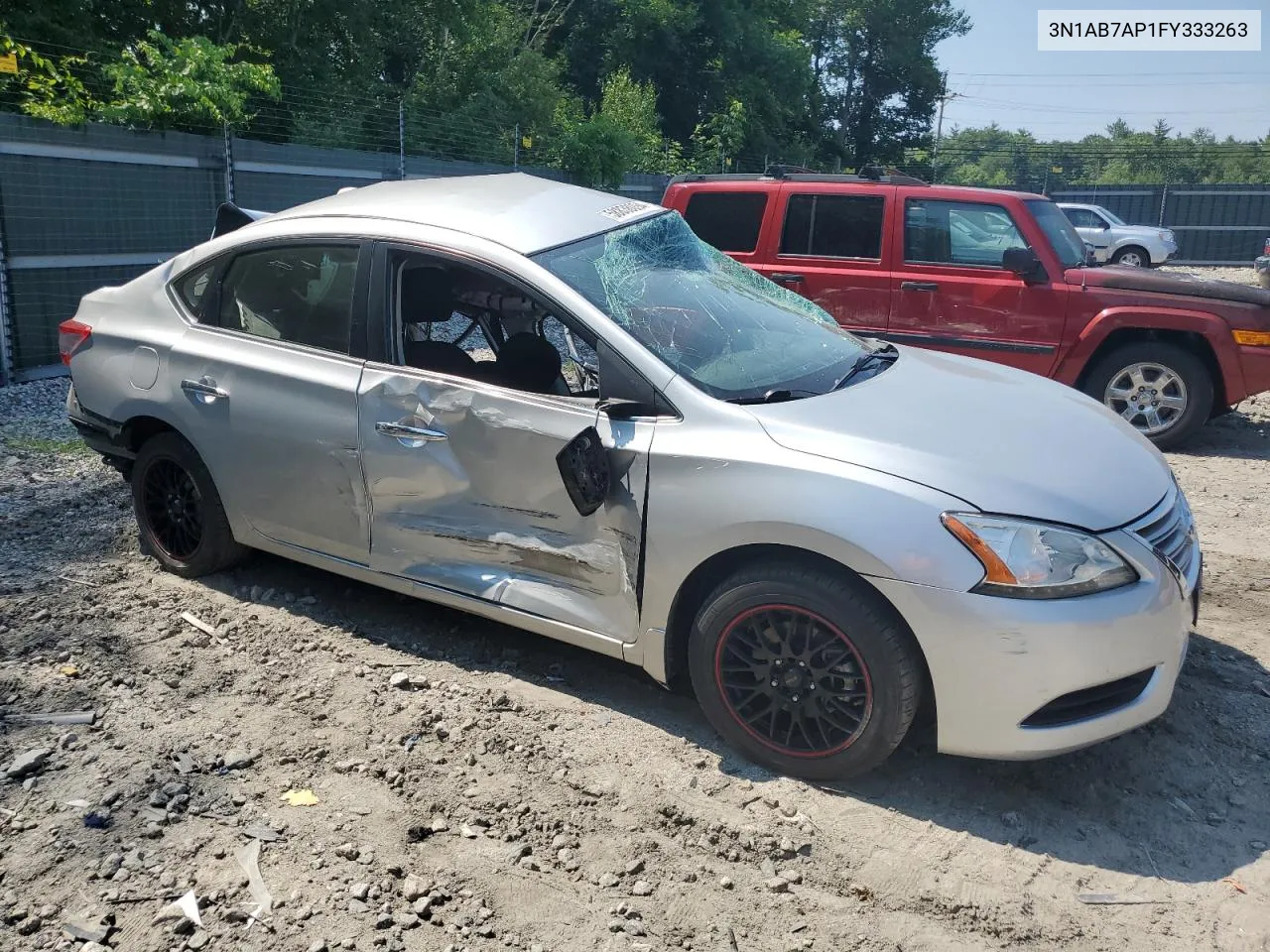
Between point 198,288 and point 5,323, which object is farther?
point 5,323

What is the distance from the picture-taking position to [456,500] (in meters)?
3.91

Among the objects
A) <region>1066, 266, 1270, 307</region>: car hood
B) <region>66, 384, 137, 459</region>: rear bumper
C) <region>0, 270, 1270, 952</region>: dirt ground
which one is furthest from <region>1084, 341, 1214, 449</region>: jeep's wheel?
<region>66, 384, 137, 459</region>: rear bumper

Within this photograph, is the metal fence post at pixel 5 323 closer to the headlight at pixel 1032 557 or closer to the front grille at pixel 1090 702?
the headlight at pixel 1032 557

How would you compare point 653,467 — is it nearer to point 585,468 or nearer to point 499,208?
point 585,468

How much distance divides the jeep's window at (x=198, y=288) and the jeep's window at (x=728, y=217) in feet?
16.5

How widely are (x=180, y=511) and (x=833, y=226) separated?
18.7 ft

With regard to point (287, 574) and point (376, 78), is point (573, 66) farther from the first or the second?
point (287, 574)

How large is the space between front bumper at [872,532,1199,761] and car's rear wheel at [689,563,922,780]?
11 centimetres

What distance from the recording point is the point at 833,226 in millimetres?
8633

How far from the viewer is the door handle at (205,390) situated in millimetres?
4453

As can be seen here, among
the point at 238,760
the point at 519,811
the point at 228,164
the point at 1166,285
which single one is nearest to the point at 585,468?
the point at 519,811

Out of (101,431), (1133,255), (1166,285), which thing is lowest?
(101,431)

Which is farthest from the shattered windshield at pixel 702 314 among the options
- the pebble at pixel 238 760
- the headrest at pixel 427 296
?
the pebble at pixel 238 760

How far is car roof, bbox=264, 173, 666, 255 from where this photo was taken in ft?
13.1
